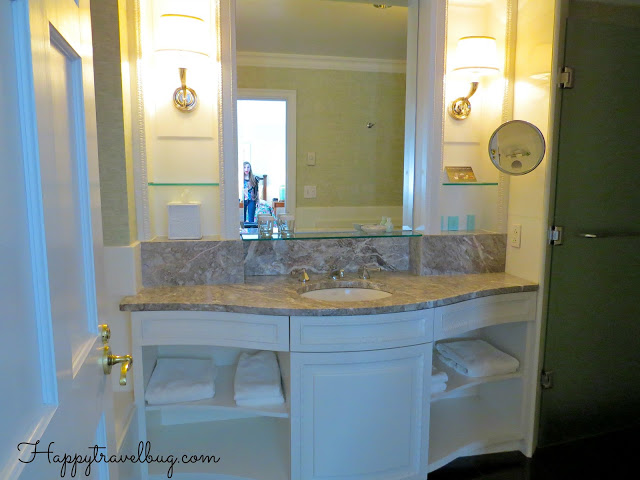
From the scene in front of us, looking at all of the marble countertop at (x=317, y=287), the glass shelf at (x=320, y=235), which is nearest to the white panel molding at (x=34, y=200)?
the marble countertop at (x=317, y=287)

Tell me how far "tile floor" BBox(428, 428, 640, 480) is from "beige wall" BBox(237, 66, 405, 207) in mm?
1302

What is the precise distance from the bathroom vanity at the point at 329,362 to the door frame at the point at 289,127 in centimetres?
46

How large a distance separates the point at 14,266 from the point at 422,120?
76.9 inches

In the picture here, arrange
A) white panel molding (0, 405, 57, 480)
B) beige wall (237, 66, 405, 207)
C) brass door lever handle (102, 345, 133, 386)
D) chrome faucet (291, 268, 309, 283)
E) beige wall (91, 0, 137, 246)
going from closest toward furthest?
white panel molding (0, 405, 57, 480) < brass door lever handle (102, 345, 133, 386) < beige wall (91, 0, 137, 246) < chrome faucet (291, 268, 309, 283) < beige wall (237, 66, 405, 207)

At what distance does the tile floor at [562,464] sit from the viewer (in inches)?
78.8

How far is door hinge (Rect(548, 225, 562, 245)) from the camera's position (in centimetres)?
201

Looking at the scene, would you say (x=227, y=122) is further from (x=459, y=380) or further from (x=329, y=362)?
(x=459, y=380)

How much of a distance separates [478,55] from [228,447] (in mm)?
2167

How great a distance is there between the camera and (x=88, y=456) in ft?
2.69

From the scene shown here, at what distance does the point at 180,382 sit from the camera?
1851 mm

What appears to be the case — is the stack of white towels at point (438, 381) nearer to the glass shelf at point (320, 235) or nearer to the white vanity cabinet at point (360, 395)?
the white vanity cabinet at point (360, 395)

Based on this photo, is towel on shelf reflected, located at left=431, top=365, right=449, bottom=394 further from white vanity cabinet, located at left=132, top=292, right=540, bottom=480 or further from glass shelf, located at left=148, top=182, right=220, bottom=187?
glass shelf, located at left=148, top=182, right=220, bottom=187

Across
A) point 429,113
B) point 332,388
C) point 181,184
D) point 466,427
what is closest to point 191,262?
point 181,184

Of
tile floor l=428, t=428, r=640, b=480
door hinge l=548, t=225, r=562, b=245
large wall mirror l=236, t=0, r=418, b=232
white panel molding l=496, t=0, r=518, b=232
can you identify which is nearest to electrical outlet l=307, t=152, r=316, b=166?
large wall mirror l=236, t=0, r=418, b=232
